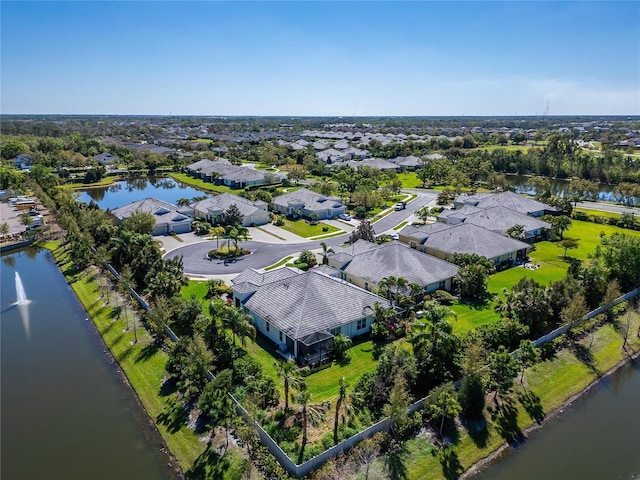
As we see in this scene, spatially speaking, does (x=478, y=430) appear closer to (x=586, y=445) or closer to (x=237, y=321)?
(x=586, y=445)

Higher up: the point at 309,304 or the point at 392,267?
the point at 309,304

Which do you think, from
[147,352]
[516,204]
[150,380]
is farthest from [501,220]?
[150,380]

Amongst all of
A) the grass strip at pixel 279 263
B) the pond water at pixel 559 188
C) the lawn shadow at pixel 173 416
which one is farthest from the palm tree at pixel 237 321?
the pond water at pixel 559 188

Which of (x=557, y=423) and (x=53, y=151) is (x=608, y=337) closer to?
(x=557, y=423)

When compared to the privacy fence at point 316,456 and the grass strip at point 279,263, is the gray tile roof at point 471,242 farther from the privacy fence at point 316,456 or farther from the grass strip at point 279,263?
the privacy fence at point 316,456

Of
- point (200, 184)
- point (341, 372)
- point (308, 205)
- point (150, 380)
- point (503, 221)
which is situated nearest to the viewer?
point (150, 380)

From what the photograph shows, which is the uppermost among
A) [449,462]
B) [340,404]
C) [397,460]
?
[340,404]

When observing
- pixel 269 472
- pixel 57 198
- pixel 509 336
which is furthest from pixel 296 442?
pixel 57 198
